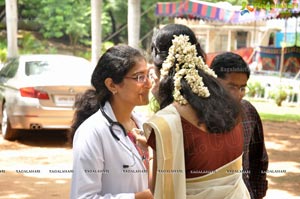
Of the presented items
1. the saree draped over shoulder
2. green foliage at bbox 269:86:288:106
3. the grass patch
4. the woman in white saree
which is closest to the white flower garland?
the woman in white saree

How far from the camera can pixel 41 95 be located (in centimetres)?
819

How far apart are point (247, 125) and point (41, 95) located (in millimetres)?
5700

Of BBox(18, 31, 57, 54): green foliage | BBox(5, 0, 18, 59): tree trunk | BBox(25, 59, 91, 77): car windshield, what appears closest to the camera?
BBox(25, 59, 91, 77): car windshield

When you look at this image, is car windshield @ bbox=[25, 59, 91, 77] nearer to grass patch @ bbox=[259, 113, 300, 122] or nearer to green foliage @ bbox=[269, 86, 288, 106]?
grass patch @ bbox=[259, 113, 300, 122]

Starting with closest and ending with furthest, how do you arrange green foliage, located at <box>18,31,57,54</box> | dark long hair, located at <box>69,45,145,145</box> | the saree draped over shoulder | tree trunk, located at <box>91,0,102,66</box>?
the saree draped over shoulder
dark long hair, located at <box>69,45,145,145</box>
tree trunk, located at <box>91,0,102,66</box>
green foliage, located at <box>18,31,57,54</box>

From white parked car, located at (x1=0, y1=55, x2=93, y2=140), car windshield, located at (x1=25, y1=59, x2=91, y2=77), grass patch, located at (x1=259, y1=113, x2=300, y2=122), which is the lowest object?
grass patch, located at (x1=259, y1=113, x2=300, y2=122)

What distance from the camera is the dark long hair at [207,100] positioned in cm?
202

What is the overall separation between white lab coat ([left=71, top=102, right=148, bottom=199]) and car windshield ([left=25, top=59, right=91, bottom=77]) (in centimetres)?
644

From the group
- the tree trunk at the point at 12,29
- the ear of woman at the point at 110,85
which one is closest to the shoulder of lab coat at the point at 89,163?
the ear of woman at the point at 110,85

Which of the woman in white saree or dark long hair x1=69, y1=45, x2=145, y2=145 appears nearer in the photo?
the woman in white saree

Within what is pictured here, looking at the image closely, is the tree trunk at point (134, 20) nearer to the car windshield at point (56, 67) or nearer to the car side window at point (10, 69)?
the car windshield at point (56, 67)

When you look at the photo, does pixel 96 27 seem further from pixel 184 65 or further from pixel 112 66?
pixel 184 65

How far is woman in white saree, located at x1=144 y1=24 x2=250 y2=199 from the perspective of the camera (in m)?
1.99

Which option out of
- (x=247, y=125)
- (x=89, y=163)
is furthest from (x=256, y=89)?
(x=89, y=163)
